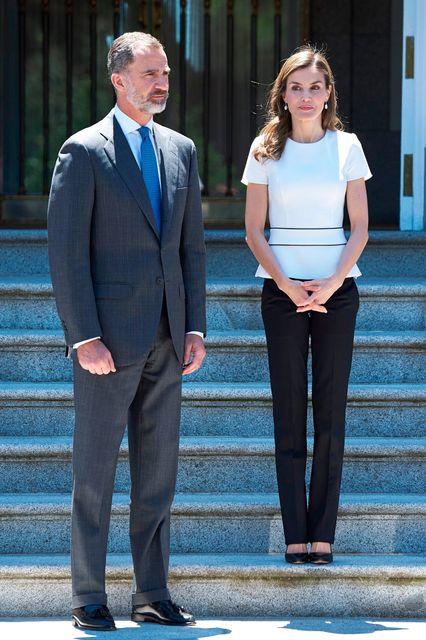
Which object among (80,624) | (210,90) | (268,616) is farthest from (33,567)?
(210,90)

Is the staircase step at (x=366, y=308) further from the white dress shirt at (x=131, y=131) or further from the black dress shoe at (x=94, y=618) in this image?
the black dress shoe at (x=94, y=618)

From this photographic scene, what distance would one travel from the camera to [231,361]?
5.25 meters

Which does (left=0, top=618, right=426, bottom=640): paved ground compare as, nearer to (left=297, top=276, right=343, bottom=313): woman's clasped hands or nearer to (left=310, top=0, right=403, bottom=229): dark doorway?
(left=297, top=276, right=343, bottom=313): woman's clasped hands

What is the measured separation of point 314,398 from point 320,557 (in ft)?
1.73

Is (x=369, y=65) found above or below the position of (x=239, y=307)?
above

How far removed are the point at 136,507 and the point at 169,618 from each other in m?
0.36

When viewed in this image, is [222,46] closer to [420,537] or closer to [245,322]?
[245,322]

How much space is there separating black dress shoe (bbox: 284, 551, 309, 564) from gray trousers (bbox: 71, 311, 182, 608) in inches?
17.9

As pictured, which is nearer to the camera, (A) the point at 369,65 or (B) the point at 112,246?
(B) the point at 112,246

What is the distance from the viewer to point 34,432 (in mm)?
4996

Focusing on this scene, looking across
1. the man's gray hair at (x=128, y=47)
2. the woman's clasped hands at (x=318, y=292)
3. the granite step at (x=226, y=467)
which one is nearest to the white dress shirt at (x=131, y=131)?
the man's gray hair at (x=128, y=47)

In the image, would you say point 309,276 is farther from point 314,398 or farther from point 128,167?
point 128,167

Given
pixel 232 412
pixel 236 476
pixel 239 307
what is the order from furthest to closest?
pixel 239 307, pixel 232 412, pixel 236 476

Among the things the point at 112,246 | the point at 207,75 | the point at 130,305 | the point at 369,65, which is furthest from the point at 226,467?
the point at 207,75
